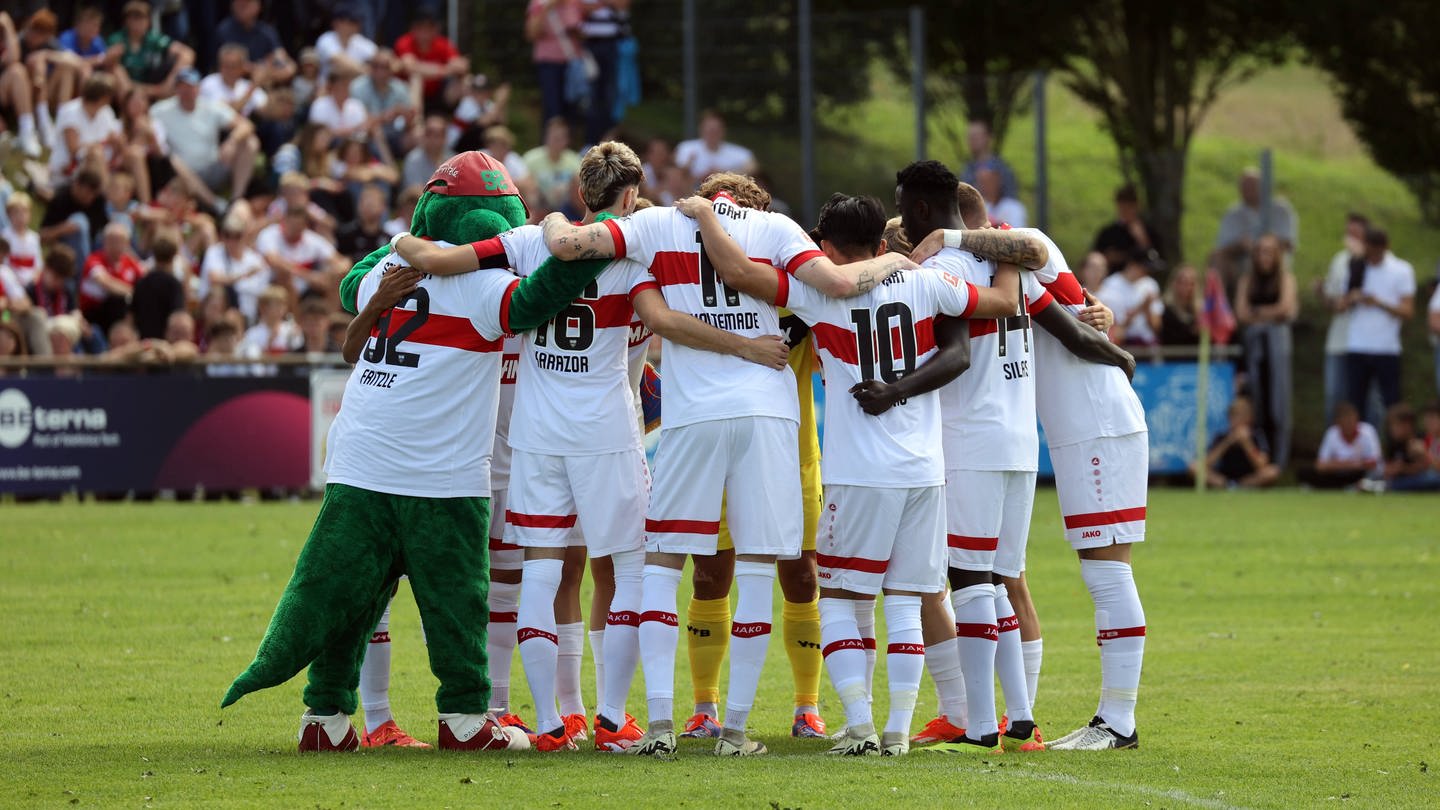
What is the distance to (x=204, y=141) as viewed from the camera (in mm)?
22562

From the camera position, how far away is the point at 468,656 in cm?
785

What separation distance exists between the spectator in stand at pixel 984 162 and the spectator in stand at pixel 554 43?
538 cm

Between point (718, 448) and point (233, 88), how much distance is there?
17203 millimetres

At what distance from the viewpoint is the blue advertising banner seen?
18.2m

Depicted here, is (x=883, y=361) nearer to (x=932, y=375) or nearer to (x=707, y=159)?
(x=932, y=375)

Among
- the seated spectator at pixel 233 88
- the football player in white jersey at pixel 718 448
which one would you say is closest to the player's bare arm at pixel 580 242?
the football player in white jersey at pixel 718 448

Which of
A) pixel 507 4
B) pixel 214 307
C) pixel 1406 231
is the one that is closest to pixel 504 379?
pixel 214 307

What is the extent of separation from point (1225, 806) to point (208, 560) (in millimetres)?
9588

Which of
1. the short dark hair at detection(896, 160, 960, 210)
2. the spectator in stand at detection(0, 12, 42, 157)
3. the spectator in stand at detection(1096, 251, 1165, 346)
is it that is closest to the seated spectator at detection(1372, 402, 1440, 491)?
the spectator in stand at detection(1096, 251, 1165, 346)

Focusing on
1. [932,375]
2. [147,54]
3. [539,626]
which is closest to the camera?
[932,375]

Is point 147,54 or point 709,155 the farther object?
point 709,155

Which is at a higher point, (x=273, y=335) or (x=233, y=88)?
(x=233, y=88)

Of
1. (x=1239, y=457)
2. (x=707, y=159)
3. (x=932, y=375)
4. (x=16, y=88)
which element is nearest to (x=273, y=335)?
(x=16, y=88)

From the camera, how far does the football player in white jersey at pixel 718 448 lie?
7648mm
